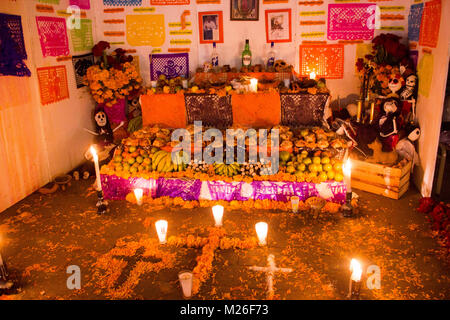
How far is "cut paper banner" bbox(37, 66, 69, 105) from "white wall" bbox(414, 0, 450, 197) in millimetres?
6099

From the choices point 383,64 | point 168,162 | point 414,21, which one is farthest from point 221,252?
point 414,21

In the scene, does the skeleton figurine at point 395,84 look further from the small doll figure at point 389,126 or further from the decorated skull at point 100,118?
the decorated skull at point 100,118

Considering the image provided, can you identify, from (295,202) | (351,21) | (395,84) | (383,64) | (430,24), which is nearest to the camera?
(295,202)

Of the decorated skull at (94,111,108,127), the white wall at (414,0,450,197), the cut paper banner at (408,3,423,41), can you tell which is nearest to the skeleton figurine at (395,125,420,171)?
the white wall at (414,0,450,197)

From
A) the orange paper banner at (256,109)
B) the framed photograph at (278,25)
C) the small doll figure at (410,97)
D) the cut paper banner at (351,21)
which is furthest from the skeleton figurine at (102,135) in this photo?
the small doll figure at (410,97)

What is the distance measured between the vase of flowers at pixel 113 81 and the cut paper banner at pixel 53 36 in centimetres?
72

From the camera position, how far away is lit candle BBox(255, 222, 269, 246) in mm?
4527

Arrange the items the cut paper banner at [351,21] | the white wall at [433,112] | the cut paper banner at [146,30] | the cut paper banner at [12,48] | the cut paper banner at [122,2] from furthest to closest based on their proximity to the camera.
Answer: the cut paper banner at [146,30], the cut paper banner at [122,2], the cut paper banner at [351,21], the cut paper banner at [12,48], the white wall at [433,112]

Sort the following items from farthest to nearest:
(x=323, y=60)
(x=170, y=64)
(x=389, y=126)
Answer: (x=170, y=64) < (x=323, y=60) < (x=389, y=126)

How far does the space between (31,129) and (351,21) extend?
630cm

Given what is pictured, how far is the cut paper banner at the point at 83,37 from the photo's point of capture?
7355 millimetres

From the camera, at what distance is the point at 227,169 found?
568cm

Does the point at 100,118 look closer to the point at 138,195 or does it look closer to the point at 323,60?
the point at 138,195
